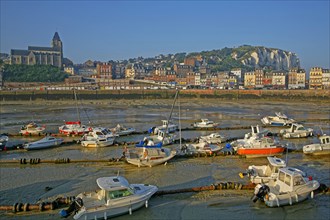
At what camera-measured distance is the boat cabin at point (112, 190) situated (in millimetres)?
13547

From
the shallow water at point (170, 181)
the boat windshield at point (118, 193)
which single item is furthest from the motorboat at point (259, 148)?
the boat windshield at point (118, 193)

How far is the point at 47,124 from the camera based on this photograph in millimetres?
41188

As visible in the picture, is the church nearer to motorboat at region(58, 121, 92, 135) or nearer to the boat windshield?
motorboat at region(58, 121, 92, 135)

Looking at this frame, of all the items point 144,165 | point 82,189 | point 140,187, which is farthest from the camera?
point 144,165

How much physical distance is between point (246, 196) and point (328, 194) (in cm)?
390

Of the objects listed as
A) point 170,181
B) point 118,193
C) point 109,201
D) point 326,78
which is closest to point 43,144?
point 170,181

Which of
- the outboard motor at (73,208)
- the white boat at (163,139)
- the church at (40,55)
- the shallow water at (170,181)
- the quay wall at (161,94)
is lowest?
the shallow water at (170,181)

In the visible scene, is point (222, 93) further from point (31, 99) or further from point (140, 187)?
point (140, 187)

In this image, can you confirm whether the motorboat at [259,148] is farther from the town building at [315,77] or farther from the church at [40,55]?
the church at [40,55]

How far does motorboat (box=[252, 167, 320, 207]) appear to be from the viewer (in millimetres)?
14672

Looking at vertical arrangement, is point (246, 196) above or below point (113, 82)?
below

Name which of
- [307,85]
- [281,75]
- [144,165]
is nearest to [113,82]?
[281,75]

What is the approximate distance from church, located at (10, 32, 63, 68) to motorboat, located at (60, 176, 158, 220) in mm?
167762

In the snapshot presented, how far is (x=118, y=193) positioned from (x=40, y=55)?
177685mm
